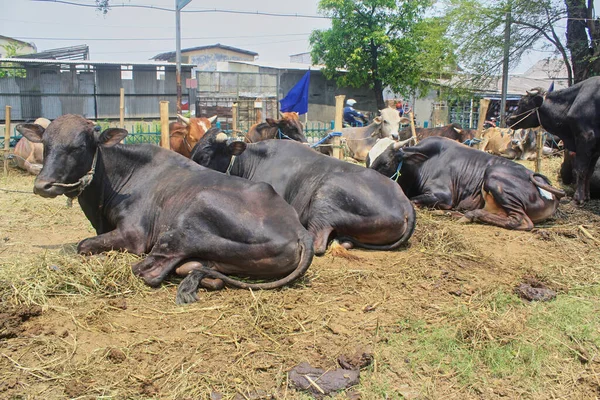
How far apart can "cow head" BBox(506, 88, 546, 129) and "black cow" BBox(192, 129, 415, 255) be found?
594 cm

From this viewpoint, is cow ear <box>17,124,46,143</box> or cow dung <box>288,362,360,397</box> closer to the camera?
cow dung <box>288,362,360,397</box>

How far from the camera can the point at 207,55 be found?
5109cm

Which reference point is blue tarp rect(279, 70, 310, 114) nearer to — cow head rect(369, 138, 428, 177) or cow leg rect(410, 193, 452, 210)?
cow head rect(369, 138, 428, 177)

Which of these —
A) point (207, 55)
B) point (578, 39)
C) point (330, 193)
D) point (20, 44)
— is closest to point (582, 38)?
point (578, 39)

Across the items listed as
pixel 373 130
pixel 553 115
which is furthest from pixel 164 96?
pixel 553 115

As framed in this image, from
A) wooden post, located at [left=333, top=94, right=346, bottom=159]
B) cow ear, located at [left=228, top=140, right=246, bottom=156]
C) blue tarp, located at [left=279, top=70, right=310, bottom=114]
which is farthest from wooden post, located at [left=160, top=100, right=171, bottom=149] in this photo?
blue tarp, located at [left=279, top=70, right=310, bottom=114]

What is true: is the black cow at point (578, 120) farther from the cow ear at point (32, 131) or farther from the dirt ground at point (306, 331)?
the cow ear at point (32, 131)

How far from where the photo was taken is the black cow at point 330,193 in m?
6.55

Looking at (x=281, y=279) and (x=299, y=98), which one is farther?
(x=299, y=98)

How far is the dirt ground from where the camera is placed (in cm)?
349

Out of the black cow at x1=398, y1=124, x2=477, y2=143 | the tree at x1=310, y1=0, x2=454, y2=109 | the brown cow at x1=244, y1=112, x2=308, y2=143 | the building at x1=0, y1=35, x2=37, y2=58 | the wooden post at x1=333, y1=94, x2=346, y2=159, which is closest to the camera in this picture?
the wooden post at x1=333, y1=94, x2=346, y2=159

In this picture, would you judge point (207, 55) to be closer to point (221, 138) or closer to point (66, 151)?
point (221, 138)

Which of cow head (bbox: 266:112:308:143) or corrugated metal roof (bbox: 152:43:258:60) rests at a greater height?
corrugated metal roof (bbox: 152:43:258:60)

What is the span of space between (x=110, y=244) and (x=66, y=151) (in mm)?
1021
